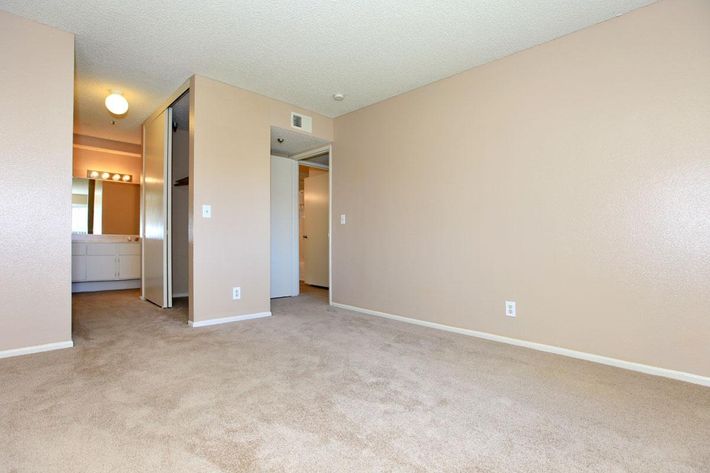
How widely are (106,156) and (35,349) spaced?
4593 millimetres

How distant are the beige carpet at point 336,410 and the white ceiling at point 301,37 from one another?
246cm

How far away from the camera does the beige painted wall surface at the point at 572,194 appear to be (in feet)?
7.39

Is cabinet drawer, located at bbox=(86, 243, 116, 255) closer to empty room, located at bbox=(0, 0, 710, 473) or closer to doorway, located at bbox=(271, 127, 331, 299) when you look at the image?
empty room, located at bbox=(0, 0, 710, 473)

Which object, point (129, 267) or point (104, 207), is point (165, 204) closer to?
point (129, 267)

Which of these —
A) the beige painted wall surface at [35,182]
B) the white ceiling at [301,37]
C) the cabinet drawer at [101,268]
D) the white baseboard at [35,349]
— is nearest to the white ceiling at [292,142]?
the white ceiling at [301,37]

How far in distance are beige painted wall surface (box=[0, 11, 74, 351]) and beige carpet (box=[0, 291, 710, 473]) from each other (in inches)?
13.1

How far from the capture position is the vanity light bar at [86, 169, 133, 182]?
235 inches

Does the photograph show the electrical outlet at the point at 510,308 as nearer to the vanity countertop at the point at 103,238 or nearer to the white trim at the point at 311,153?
the white trim at the point at 311,153

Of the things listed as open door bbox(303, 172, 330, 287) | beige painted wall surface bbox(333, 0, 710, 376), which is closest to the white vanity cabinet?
open door bbox(303, 172, 330, 287)

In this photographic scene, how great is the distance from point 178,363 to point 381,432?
1587mm

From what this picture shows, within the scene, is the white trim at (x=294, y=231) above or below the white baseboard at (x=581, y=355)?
above

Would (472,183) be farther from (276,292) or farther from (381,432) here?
(276,292)

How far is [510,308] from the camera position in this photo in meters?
2.99

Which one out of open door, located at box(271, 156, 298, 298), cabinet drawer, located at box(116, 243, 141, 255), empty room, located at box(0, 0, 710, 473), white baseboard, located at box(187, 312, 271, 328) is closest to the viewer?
empty room, located at box(0, 0, 710, 473)
